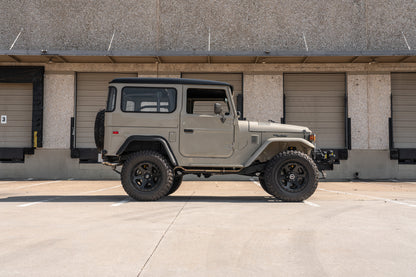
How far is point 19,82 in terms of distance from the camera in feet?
44.4

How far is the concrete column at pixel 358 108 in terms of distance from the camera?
13.4m

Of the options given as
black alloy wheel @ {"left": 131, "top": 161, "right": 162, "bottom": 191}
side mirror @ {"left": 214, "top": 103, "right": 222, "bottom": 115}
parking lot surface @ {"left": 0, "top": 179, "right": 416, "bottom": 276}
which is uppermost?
side mirror @ {"left": 214, "top": 103, "right": 222, "bottom": 115}

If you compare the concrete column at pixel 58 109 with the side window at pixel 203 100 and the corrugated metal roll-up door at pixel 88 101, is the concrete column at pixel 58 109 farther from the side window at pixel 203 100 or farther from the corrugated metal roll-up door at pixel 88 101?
the side window at pixel 203 100

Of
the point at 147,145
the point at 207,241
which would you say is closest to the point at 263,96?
the point at 147,145

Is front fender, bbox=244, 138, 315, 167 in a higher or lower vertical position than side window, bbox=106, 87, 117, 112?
lower

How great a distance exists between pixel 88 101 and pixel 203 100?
786 centimetres

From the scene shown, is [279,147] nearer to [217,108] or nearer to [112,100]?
[217,108]

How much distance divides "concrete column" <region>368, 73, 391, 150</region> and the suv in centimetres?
753

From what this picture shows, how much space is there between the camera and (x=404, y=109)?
13523mm

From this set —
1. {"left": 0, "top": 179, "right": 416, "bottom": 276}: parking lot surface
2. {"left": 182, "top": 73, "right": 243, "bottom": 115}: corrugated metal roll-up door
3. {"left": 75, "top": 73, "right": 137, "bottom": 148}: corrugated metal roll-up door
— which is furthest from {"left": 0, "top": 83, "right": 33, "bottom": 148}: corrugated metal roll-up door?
{"left": 0, "top": 179, "right": 416, "bottom": 276}: parking lot surface

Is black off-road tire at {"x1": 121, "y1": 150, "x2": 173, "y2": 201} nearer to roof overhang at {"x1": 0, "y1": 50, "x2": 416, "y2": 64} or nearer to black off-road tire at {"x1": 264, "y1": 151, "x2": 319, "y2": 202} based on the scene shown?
black off-road tire at {"x1": 264, "y1": 151, "x2": 319, "y2": 202}

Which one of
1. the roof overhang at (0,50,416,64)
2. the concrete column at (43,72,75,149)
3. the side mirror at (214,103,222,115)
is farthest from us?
the concrete column at (43,72,75,149)

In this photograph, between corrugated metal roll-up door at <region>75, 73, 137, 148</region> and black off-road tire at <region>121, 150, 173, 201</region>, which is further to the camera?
corrugated metal roll-up door at <region>75, 73, 137, 148</region>

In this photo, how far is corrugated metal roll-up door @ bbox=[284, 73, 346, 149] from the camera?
13602 mm
